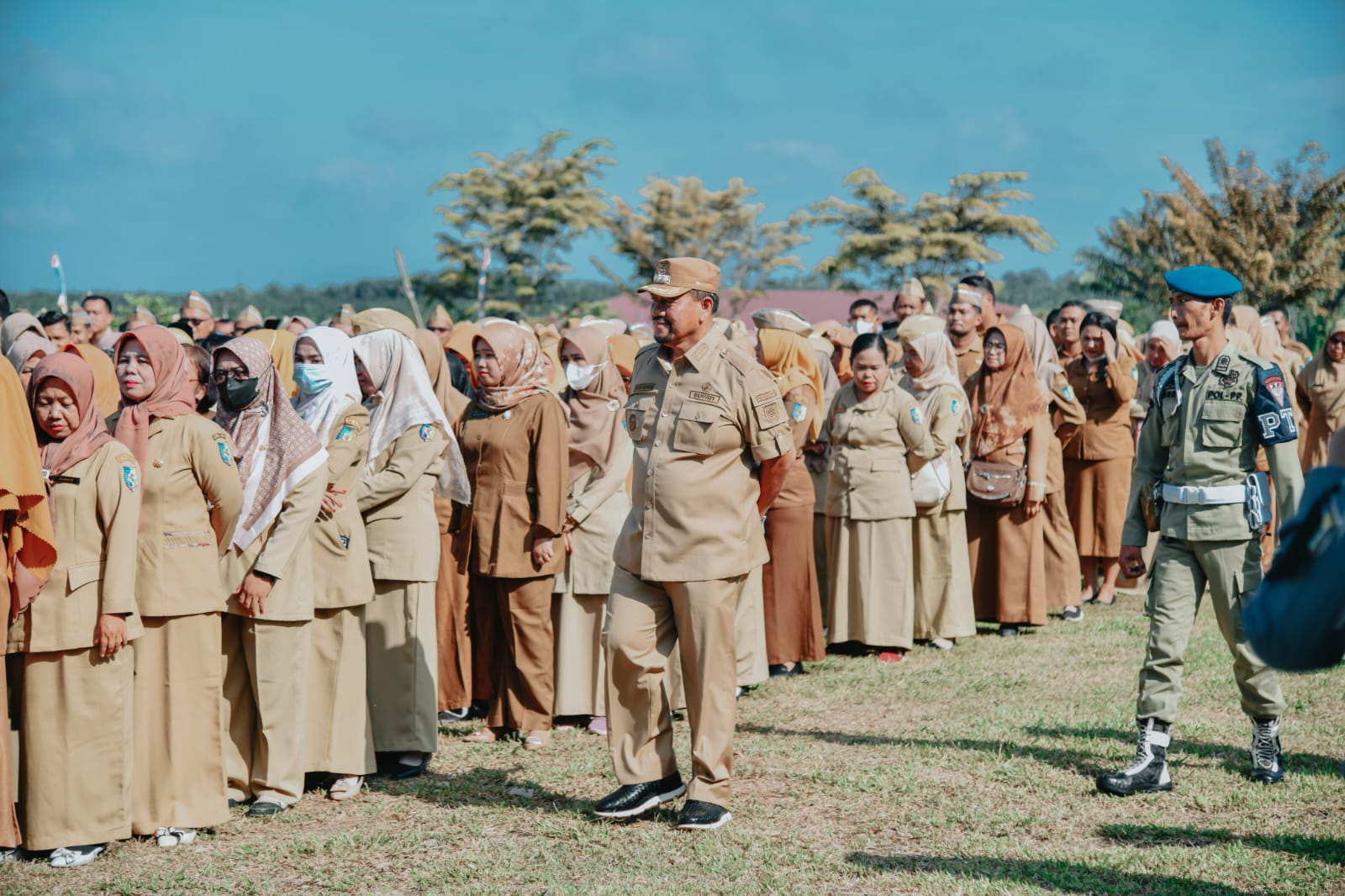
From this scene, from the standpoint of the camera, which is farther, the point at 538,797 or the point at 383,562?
the point at 383,562

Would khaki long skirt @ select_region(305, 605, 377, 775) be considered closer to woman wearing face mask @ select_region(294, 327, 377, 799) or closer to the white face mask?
woman wearing face mask @ select_region(294, 327, 377, 799)

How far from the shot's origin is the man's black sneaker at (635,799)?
17.5 ft

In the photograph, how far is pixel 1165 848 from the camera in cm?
498

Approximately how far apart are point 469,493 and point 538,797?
1.62 meters

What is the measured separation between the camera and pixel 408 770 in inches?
246

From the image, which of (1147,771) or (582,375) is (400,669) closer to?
(582,375)

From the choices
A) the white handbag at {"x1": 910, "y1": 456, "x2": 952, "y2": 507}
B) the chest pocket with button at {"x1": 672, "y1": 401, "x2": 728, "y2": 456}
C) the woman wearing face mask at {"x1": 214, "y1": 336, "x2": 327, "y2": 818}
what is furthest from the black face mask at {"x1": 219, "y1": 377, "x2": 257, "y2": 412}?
the white handbag at {"x1": 910, "y1": 456, "x2": 952, "y2": 507}

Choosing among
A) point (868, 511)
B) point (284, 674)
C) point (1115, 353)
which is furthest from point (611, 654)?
point (1115, 353)

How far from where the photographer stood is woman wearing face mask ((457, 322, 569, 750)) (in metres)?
6.56

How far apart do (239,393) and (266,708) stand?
1.32m

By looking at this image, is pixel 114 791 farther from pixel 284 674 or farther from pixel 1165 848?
pixel 1165 848

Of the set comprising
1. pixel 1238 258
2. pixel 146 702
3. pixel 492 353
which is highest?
pixel 1238 258

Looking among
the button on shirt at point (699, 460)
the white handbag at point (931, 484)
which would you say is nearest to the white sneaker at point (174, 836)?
the button on shirt at point (699, 460)

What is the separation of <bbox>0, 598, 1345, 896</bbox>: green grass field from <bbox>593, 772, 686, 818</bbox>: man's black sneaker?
0.07 m
